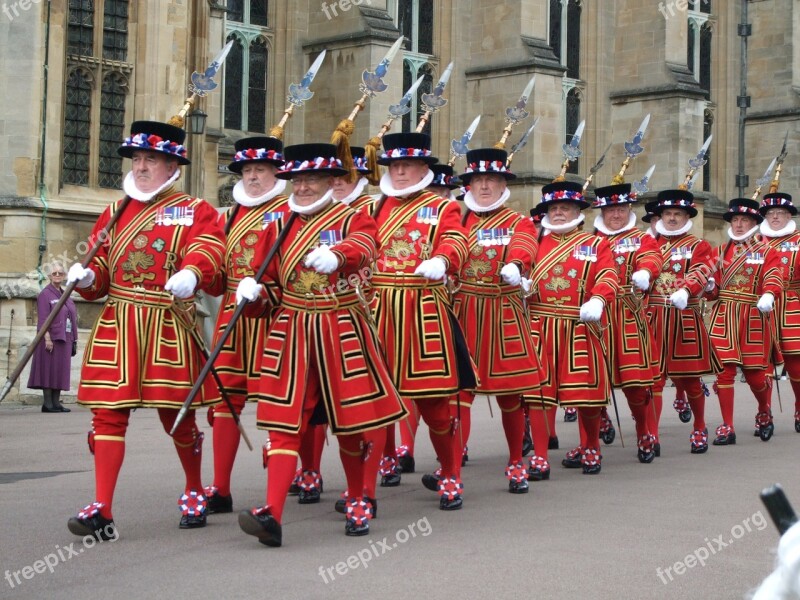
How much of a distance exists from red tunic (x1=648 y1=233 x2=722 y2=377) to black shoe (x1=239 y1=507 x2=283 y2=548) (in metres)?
6.06

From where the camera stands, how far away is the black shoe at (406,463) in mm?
10773

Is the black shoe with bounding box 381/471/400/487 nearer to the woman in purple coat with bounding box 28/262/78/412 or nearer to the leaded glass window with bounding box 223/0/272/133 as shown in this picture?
the woman in purple coat with bounding box 28/262/78/412

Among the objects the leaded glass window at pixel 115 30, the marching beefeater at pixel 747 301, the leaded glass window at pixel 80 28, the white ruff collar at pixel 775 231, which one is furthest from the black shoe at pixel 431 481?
the leaded glass window at pixel 115 30

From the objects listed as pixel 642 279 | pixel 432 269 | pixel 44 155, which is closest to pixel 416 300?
pixel 432 269

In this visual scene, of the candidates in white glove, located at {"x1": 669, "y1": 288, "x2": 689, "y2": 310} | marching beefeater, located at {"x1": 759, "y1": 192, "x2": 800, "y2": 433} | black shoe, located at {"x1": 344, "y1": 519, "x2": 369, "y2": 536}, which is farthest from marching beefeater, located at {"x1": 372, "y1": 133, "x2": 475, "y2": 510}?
marching beefeater, located at {"x1": 759, "y1": 192, "x2": 800, "y2": 433}

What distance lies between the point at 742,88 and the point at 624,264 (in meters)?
26.6

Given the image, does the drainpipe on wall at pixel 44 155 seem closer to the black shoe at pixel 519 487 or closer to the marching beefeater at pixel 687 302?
the marching beefeater at pixel 687 302

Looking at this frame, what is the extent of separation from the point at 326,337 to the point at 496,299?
8.60ft

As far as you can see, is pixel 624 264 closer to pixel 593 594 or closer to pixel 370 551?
pixel 370 551

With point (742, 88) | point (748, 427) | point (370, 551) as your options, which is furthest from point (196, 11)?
point (742, 88)

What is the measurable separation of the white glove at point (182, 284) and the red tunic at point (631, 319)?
4.68 m

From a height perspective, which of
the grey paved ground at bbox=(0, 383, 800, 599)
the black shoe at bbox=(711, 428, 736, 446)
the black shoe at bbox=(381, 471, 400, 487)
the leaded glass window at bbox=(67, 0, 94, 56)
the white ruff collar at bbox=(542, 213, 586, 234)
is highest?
the leaded glass window at bbox=(67, 0, 94, 56)

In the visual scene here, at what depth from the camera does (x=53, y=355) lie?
16.3 metres

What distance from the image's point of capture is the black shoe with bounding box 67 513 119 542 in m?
7.33
